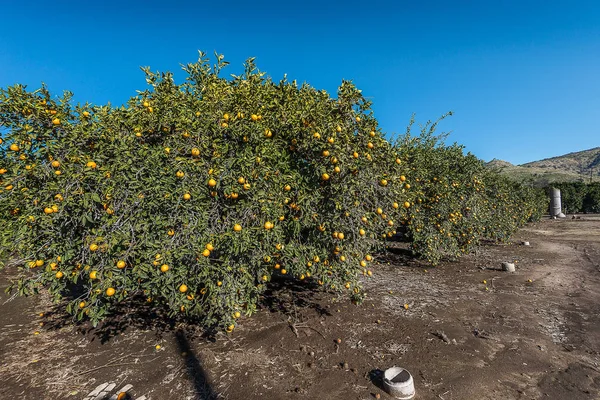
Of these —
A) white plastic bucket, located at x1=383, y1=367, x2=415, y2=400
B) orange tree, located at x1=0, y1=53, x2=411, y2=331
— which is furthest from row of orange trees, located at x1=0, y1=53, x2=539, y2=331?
white plastic bucket, located at x1=383, y1=367, x2=415, y2=400

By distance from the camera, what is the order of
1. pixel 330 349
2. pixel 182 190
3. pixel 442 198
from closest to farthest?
pixel 182 190, pixel 330 349, pixel 442 198

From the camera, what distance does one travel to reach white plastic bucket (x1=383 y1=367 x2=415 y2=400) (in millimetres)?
3471

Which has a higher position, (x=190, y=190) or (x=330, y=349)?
(x=190, y=190)

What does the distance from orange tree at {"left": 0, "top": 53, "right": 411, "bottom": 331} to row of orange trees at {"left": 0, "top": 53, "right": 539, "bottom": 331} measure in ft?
0.06

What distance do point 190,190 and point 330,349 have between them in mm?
3063

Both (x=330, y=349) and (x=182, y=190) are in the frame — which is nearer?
(x=182, y=190)

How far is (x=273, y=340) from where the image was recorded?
4.80 metres

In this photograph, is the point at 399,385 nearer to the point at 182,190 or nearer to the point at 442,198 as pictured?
the point at 182,190

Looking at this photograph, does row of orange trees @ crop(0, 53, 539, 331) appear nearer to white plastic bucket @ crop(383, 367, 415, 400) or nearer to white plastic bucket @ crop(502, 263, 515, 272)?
white plastic bucket @ crop(383, 367, 415, 400)

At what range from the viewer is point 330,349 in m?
4.52

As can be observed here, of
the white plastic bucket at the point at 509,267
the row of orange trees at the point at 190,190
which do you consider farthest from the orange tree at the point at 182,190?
the white plastic bucket at the point at 509,267

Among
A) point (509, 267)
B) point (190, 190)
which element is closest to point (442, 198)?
point (509, 267)

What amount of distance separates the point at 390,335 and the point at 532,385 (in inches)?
72.0

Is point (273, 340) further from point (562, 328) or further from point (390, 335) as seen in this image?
point (562, 328)
